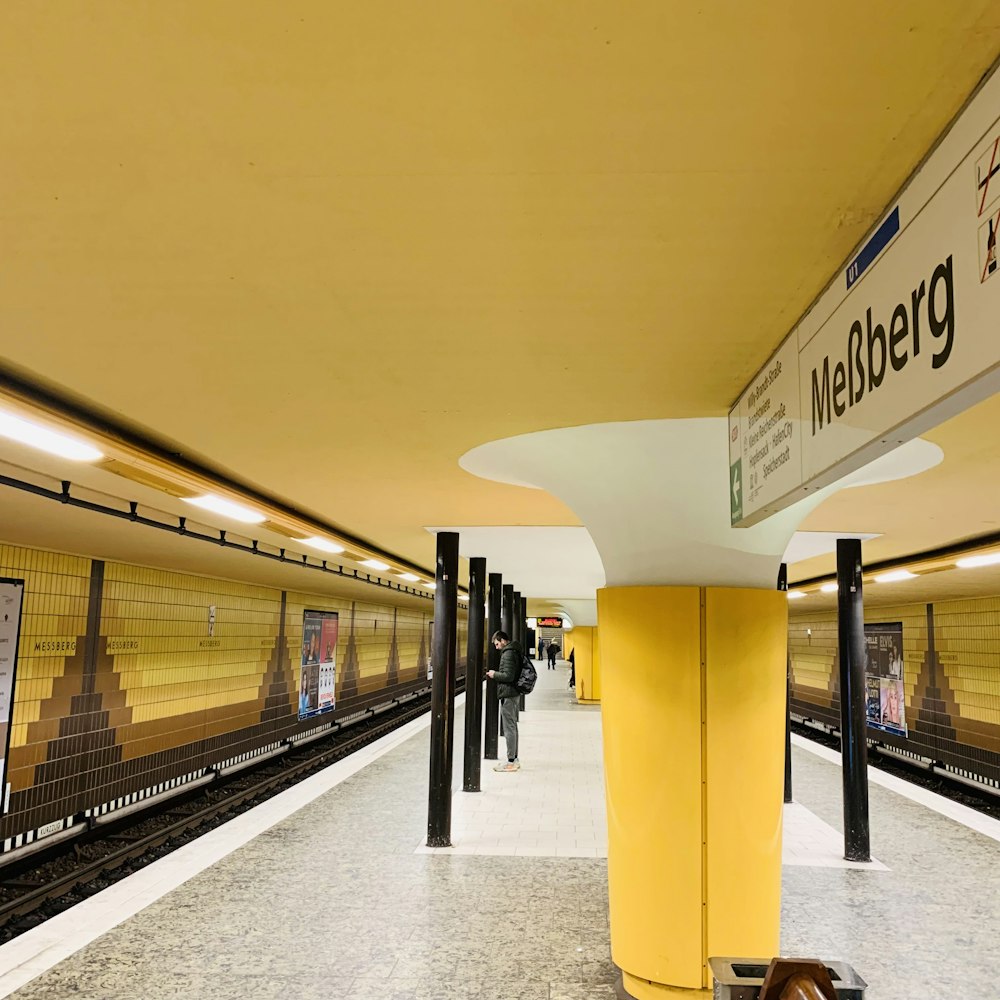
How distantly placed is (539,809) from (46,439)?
6402 millimetres

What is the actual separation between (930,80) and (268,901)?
19.0 feet

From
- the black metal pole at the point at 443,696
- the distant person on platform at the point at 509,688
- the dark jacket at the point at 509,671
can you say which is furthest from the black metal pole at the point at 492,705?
the black metal pole at the point at 443,696

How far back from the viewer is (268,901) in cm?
540

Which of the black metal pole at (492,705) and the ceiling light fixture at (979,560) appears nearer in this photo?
the ceiling light fixture at (979,560)

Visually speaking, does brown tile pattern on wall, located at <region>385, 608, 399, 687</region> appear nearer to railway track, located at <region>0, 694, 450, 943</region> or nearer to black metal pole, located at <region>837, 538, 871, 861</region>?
railway track, located at <region>0, 694, 450, 943</region>

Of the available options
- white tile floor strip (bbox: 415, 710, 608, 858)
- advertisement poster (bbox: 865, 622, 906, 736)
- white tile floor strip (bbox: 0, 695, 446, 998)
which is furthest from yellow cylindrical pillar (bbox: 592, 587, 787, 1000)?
advertisement poster (bbox: 865, 622, 906, 736)

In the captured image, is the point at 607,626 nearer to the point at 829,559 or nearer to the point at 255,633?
the point at 829,559

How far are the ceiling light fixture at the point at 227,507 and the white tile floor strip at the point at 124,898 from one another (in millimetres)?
2667

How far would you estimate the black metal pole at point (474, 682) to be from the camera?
9148 millimetres

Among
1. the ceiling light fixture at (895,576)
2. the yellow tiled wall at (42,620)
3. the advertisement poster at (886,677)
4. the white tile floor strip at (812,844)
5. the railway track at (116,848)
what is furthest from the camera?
the advertisement poster at (886,677)

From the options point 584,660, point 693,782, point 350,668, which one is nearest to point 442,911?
point 693,782

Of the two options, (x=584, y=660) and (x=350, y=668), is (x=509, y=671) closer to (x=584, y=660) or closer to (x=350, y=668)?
(x=350, y=668)

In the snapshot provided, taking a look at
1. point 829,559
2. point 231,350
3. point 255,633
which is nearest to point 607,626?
point 231,350

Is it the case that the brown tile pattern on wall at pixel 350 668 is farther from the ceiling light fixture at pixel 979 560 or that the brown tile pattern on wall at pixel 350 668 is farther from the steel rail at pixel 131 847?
the ceiling light fixture at pixel 979 560
